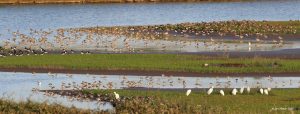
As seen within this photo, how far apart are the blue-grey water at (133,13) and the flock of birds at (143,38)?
7.14 meters

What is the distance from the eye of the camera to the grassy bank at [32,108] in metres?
24.2

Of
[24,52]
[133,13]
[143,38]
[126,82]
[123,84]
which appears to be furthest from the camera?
[133,13]

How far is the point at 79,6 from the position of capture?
9831 cm

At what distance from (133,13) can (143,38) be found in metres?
32.5

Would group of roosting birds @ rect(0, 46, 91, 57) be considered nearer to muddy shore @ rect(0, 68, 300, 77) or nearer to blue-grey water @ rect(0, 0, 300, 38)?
muddy shore @ rect(0, 68, 300, 77)

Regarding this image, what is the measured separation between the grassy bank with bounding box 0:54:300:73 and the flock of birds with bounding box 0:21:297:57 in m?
3.54

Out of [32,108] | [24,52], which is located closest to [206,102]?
[32,108]

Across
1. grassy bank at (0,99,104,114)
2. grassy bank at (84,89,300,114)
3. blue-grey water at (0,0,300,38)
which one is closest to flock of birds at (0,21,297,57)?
blue-grey water at (0,0,300,38)

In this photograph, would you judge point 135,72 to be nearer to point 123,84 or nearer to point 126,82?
point 126,82

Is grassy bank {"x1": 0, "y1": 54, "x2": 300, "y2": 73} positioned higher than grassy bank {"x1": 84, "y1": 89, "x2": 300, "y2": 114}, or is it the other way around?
grassy bank {"x1": 0, "y1": 54, "x2": 300, "y2": 73}

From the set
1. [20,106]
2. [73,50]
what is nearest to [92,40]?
[73,50]

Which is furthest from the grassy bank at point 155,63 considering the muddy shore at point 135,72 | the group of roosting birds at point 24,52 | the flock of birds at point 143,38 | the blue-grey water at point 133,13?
the blue-grey water at point 133,13

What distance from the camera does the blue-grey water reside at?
74.1 m

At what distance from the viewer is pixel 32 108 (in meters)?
24.9
